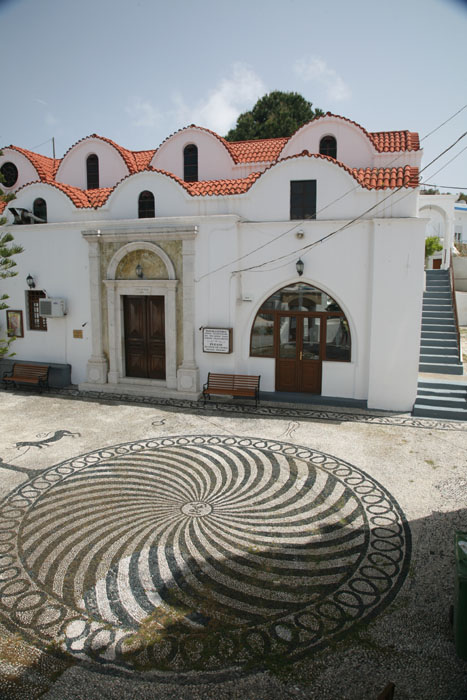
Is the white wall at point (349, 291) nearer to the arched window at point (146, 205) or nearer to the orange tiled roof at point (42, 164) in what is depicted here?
the arched window at point (146, 205)

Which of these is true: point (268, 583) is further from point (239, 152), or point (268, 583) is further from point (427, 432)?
point (239, 152)

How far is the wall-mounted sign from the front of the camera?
12469 mm

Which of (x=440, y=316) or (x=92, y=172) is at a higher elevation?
(x=92, y=172)

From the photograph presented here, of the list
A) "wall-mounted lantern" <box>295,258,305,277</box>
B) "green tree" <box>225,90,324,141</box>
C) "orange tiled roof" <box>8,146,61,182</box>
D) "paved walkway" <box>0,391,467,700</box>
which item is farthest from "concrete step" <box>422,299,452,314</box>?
"green tree" <box>225,90,324,141</box>

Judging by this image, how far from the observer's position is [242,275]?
12.5m

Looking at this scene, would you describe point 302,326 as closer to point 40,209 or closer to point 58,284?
point 58,284

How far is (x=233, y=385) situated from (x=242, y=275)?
2962mm

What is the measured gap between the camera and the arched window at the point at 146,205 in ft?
43.1

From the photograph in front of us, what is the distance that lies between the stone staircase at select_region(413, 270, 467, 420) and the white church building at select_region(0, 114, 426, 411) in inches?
23.7

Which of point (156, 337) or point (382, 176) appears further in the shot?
point (156, 337)

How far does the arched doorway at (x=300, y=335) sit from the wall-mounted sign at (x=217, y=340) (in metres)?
0.70

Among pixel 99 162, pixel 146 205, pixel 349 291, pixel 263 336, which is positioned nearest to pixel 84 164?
pixel 99 162

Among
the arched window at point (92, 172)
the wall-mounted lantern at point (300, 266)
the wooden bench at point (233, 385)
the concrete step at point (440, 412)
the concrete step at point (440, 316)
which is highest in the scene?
the arched window at point (92, 172)

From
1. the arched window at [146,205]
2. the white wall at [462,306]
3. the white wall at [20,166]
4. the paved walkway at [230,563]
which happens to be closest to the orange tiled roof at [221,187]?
the arched window at [146,205]
